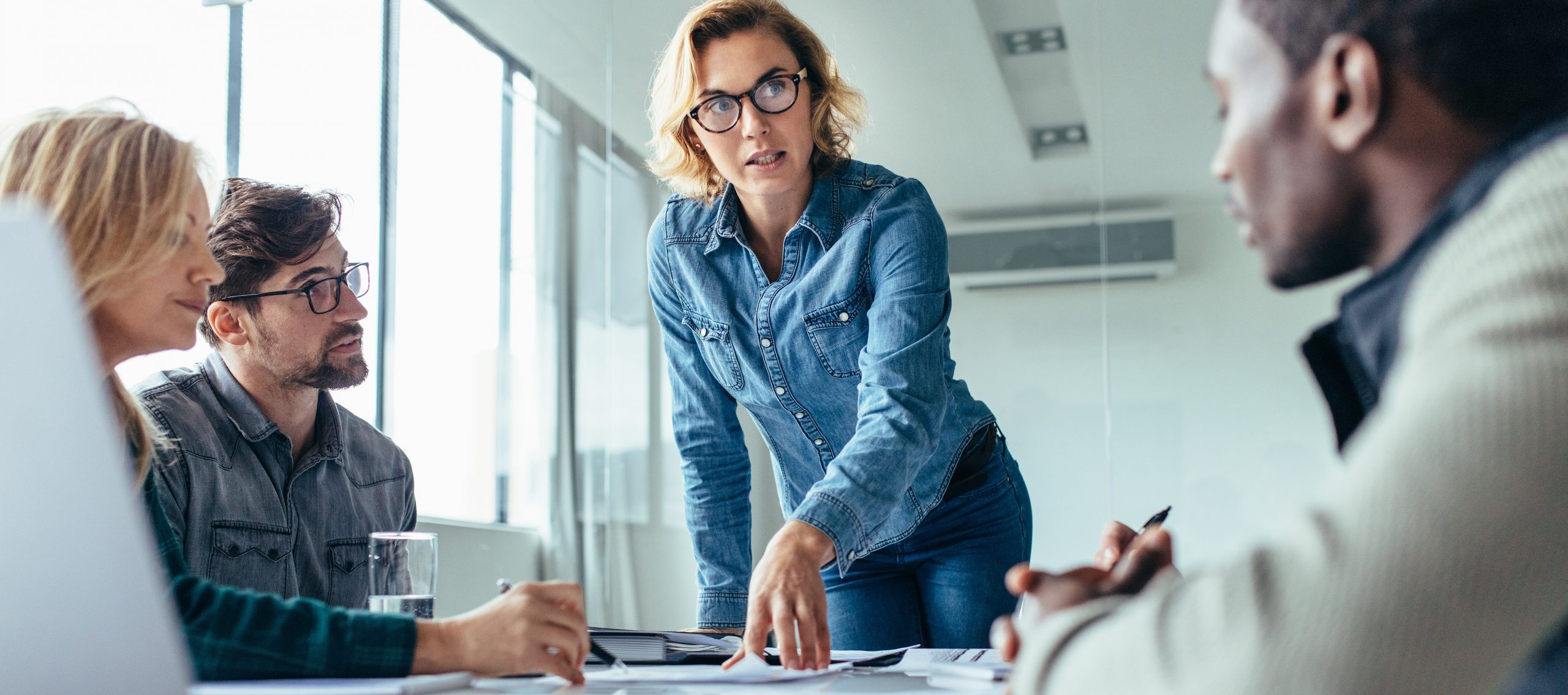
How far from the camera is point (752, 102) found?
1.60 meters

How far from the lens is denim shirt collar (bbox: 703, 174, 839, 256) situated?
1615mm

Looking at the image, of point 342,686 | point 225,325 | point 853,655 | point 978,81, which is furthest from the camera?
point 978,81

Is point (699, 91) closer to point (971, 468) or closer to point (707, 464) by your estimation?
point (707, 464)

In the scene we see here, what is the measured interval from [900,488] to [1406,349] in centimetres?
85

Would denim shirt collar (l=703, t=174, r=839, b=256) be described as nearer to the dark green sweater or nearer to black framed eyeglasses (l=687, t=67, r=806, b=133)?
black framed eyeglasses (l=687, t=67, r=806, b=133)

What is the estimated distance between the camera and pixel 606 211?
4.38m

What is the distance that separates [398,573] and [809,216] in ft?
2.40

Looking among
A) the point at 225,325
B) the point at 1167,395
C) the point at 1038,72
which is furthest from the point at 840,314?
the point at 1038,72

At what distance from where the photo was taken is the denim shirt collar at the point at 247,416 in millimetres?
1660

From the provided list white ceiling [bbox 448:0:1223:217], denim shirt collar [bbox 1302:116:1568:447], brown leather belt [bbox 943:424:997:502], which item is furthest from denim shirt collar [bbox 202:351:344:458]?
white ceiling [bbox 448:0:1223:217]

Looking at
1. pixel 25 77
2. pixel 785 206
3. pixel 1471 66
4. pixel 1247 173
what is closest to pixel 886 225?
pixel 785 206

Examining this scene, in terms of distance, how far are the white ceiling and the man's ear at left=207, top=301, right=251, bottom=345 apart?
99.6 inches

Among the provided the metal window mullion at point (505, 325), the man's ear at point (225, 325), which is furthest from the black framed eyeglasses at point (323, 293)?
the metal window mullion at point (505, 325)

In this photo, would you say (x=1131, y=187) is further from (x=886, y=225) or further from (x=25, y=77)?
(x=25, y=77)
